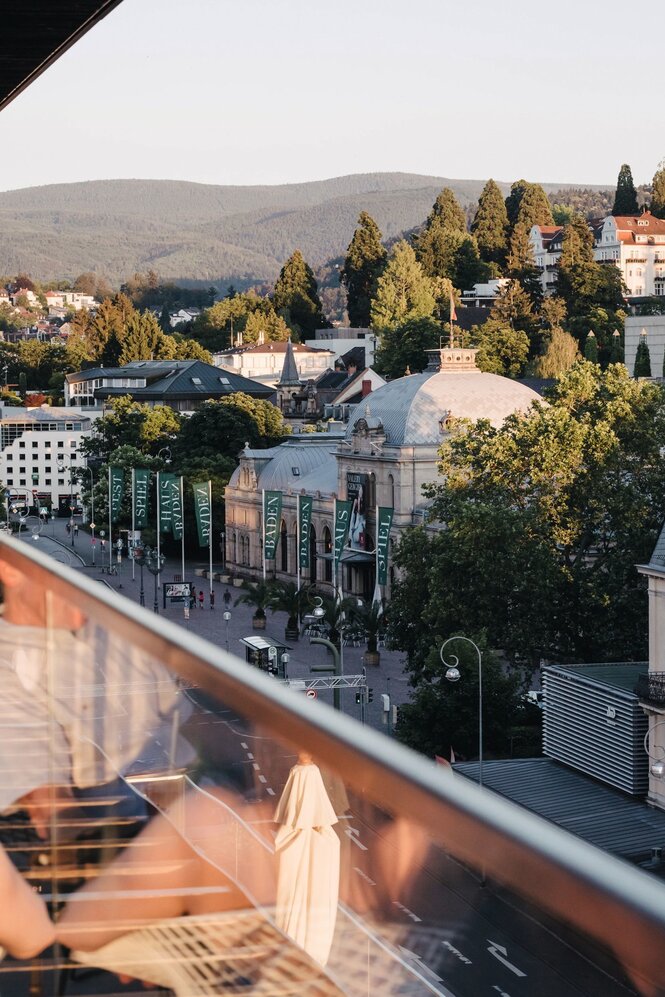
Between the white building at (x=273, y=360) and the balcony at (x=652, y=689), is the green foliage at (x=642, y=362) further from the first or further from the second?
the white building at (x=273, y=360)

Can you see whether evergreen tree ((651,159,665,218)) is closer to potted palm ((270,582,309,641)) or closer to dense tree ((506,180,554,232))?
dense tree ((506,180,554,232))

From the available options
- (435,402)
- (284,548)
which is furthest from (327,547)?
(435,402)

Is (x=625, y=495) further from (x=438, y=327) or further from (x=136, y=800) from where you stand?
(x=438, y=327)

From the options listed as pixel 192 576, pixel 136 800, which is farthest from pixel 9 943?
pixel 192 576

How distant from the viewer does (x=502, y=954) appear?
175 centimetres

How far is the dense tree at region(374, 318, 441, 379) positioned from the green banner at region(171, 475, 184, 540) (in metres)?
34.6

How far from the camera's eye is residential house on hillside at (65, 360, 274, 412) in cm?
11250

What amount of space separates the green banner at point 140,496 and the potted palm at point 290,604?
15.2m

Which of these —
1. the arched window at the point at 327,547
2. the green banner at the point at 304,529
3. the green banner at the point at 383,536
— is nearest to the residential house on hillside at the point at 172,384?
the arched window at the point at 327,547

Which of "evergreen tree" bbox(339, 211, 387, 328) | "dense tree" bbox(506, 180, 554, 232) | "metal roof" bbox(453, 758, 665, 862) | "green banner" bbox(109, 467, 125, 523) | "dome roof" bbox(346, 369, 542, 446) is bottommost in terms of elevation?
"metal roof" bbox(453, 758, 665, 862)

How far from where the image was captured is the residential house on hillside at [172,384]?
11250cm

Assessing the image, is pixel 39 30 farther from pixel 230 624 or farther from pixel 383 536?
pixel 230 624

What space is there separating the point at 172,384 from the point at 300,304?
132ft

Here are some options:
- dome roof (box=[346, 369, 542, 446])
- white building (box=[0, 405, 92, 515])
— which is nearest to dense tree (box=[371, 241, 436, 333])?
white building (box=[0, 405, 92, 515])
